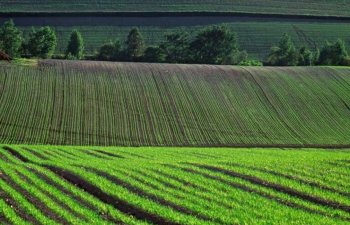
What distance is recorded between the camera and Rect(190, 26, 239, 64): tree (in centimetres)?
10375

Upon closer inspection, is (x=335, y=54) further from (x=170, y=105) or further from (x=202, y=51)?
(x=170, y=105)

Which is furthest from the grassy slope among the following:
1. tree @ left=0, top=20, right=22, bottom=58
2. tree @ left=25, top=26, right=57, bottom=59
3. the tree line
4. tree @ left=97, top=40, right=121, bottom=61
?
tree @ left=97, top=40, right=121, bottom=61

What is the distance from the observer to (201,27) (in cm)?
11931

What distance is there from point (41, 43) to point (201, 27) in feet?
119

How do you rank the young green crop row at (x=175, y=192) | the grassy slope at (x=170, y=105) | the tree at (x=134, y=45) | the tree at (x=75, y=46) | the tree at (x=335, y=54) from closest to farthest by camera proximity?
the young green crop row at (x=175, y=192) < the grassy slope at (x=170, y=105) < the tree at (x=335, y=54) < the tree at (x=75, y=46) < the tree at (x=134, y=45)

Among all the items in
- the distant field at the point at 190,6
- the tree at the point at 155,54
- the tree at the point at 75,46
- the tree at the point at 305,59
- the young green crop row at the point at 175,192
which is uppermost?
the distant field at the point at 190,6

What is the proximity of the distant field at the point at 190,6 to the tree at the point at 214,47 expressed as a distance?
2237cm

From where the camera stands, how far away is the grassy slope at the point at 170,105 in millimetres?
53531

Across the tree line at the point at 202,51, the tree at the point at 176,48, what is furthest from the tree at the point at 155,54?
the tree at the point at 176,48

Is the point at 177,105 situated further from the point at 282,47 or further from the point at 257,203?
the point at 282,47

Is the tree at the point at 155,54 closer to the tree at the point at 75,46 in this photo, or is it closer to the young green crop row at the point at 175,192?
the tree at the point at 75,46

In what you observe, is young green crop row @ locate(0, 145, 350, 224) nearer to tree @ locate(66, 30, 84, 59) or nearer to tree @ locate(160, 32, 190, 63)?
tree @ locate(66, 30, 84, 59)

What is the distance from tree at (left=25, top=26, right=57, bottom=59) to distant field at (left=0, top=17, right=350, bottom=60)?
13.1m

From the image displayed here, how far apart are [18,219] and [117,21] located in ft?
339
